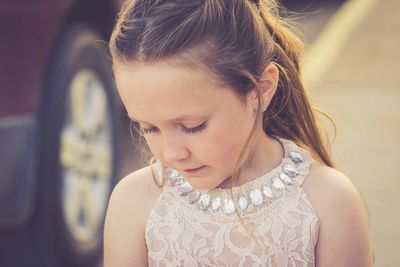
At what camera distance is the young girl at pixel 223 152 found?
190cm

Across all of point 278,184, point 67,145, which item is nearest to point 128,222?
point 278,184

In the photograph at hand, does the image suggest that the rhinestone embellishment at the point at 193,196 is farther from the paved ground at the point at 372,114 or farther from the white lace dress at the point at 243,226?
the paved ground at the point at 372,114

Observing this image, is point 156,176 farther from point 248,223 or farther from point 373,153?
point 373,153

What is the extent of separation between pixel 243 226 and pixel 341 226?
0.24 m

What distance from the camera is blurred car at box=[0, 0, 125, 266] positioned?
3508 mm

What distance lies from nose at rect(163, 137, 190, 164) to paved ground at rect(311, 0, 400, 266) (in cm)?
221

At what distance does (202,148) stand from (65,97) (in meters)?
2.02

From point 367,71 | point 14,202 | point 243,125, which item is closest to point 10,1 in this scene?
point 14,202

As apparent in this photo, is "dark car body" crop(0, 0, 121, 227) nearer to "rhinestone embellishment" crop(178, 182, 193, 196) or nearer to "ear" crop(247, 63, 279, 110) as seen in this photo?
"rhinestone embellishment" crop(178, 182, 193, 196)

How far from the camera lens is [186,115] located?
1.89 m

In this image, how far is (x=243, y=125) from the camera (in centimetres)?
200

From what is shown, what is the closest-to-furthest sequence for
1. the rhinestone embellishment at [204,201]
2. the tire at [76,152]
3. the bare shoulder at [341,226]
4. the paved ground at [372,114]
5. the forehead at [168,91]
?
1. the forehead at [168,91]
2. the bare shoulder at [341,226]
3. the rhinestone embellishment at [204,201]
4. the tire at [76,152]
5. the paved ground at [372,114]

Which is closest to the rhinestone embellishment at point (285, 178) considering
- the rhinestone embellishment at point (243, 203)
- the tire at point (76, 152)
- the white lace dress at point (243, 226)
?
the white lace dress at point (243, 226)

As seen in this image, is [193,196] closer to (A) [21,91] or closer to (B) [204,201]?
(B) [204,201]
